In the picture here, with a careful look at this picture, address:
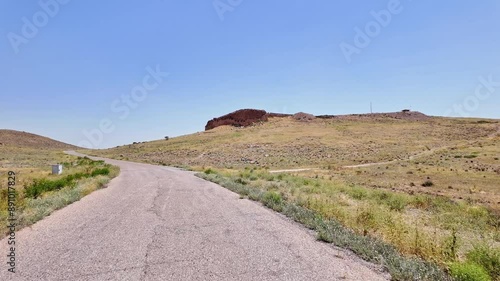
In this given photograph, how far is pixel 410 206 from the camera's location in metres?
17.3

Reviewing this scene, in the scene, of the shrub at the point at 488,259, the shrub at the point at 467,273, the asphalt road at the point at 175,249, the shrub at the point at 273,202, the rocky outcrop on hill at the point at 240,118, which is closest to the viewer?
the shrub at the point at 467,273

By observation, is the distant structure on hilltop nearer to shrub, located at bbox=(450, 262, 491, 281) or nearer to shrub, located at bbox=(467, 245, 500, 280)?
shrub, located at bbox=(467, 245, 500, 280)

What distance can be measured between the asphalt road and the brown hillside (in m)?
150

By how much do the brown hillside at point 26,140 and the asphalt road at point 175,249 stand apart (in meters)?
150

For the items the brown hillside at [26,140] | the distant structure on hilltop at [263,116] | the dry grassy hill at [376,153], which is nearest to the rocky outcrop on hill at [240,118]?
the distant structure on hilltop at [263,116]

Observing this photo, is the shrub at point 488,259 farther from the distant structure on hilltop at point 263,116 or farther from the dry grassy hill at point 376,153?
the distant structure on hilltop at point 263,116

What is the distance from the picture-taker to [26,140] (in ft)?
478

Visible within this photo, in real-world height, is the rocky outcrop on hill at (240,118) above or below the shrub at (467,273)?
above

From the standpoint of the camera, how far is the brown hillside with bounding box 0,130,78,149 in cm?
13550

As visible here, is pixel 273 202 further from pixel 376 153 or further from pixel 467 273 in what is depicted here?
pixel 376 153

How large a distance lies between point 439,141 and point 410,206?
6710cm

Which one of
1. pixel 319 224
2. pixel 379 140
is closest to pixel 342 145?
pixel 379 140

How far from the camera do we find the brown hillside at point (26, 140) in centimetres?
13550

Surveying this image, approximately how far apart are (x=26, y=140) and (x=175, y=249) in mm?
171324
